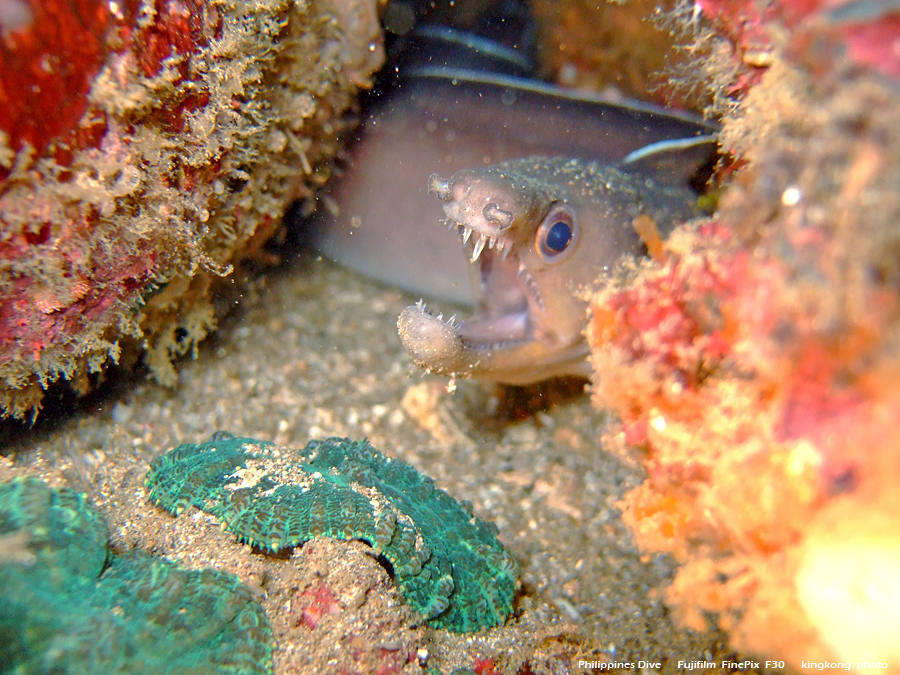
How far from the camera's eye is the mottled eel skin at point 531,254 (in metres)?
2.22

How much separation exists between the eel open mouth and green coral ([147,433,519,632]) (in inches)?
20.7

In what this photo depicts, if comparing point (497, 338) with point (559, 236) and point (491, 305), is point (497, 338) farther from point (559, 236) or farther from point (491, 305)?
point (559, 236)

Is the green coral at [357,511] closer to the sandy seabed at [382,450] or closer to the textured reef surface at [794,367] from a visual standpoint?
the sandy seabed at [382,450]

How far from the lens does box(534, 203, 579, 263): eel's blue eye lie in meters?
2.47

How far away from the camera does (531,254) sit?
2516mm

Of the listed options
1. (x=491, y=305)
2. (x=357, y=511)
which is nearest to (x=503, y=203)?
(x=491, y=305)

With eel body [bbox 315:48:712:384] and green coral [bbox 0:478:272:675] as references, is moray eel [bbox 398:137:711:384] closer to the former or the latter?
eel body [bbox 315:48:712:384]

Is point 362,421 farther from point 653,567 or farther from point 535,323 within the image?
point 653,567

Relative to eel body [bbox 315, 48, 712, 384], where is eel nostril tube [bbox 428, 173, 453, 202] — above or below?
below

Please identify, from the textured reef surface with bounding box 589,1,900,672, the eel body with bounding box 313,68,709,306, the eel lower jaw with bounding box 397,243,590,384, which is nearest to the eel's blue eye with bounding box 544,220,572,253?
the eel lower jaw with bounding box 397,243,590,384

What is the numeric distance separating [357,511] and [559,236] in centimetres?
150

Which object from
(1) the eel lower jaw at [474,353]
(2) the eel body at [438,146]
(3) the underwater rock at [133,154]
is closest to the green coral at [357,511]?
(1) the eel lower jaw at [474,353]

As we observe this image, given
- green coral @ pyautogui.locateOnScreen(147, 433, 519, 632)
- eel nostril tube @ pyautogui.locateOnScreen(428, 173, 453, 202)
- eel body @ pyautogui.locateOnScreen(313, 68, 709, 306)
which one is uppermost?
eel body @ pyautogui.locateOnScreen(313, 68, 709, 306)

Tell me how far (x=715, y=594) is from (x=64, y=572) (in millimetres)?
1630
